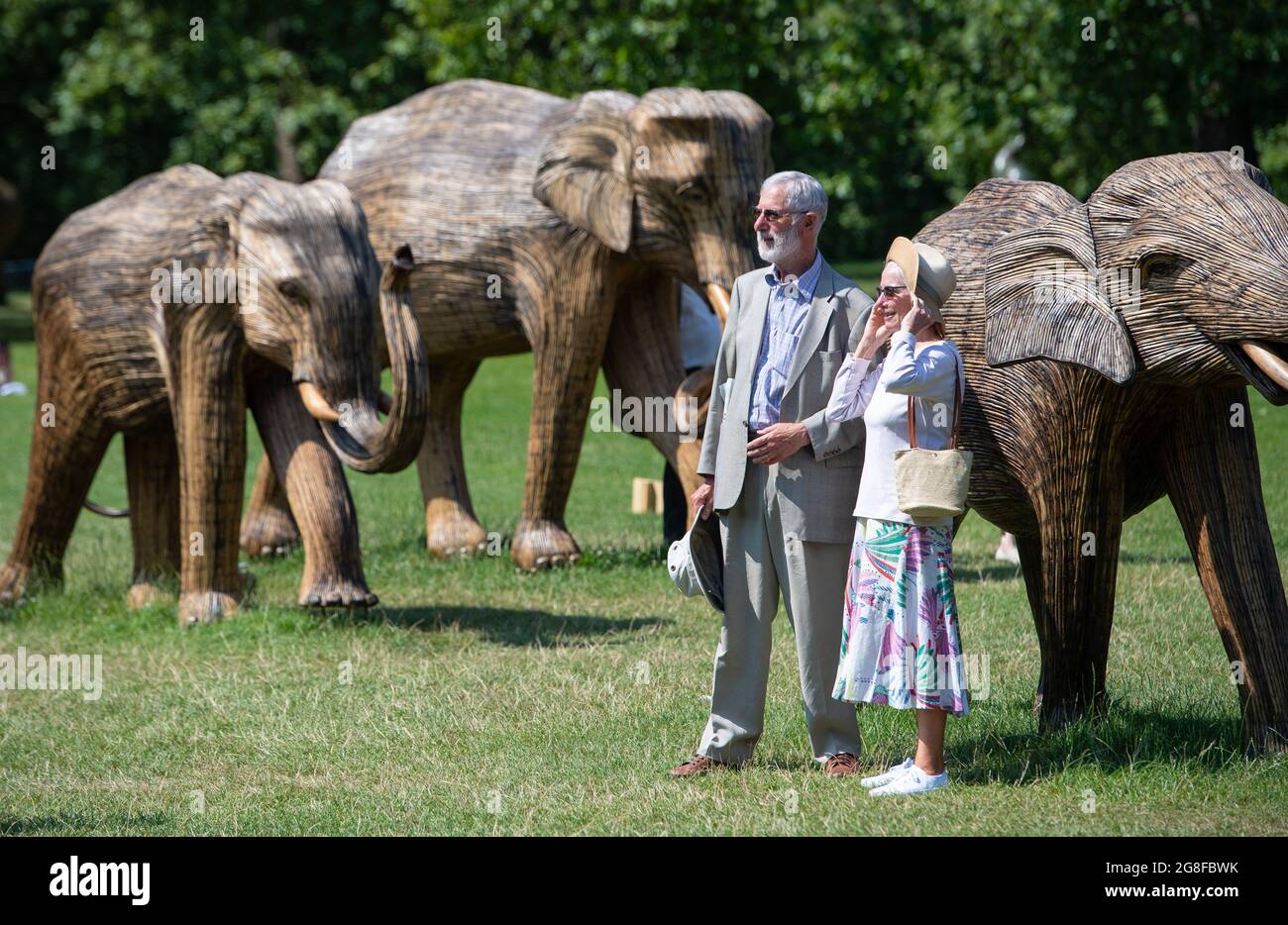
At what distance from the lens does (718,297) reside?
959cm

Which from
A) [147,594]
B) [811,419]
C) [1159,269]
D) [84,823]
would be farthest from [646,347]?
[84,823]

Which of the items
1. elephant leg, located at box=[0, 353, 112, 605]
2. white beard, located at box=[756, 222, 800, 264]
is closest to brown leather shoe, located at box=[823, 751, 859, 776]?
white beard, located at box=[756, 222, 800, 264]

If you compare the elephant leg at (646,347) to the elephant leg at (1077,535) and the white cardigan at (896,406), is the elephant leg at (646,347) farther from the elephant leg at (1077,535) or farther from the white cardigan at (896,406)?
the white cardigan at (896,406)

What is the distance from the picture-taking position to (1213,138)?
19.0 metres

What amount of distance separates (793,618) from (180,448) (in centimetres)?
448

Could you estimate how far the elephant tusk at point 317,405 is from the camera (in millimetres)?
8430

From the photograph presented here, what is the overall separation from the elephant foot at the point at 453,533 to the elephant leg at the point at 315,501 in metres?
2.56

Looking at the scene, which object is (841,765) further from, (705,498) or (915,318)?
(915,318)

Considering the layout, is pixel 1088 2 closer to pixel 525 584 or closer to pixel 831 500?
pixel 525 584

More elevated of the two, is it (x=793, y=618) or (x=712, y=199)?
(x=712, y=199)

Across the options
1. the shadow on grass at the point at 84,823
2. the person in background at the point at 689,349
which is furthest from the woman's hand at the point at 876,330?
the person in background at the point at 689,349

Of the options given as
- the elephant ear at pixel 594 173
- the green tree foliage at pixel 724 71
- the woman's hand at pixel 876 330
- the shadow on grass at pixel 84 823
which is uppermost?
the green tree foliage at pixel 724 71

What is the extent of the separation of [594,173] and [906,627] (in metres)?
5.06
